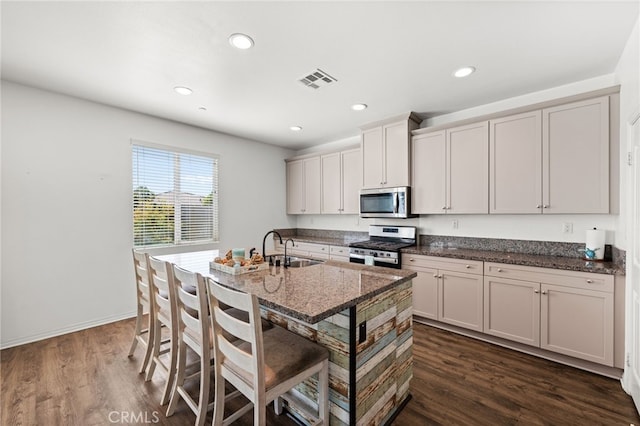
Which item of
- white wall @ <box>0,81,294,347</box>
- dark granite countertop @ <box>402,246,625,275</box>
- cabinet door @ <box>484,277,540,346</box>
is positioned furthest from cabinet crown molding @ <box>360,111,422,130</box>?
white wall @ <box>0,81,294,347</box>

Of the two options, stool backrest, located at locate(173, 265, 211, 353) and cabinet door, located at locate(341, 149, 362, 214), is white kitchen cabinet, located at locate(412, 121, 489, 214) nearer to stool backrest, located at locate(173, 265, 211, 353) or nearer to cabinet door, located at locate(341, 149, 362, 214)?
cabinet door, located at locate(341, 149, 362, 214)

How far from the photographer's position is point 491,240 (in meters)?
3.18

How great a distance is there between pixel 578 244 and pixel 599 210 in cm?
46

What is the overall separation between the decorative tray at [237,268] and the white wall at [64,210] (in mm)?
2059

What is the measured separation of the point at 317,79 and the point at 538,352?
10.9ft

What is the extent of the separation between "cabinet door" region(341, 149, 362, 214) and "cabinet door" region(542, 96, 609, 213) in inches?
88.3

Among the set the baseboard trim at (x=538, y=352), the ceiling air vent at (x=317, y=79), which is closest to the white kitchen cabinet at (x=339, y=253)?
the baseboard trim at (x=538, y=352)

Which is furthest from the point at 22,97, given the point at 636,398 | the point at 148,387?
the point at 636,398

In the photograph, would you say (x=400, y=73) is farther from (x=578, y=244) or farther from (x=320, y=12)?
(x=578, y=244)

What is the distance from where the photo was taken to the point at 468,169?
3117 mm

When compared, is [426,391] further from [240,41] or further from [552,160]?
[240,41]

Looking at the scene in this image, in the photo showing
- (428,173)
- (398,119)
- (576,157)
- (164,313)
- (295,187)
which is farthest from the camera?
(295,187)

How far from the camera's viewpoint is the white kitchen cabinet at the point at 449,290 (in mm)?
2801

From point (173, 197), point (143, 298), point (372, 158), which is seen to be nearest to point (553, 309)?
point (372, 158)
